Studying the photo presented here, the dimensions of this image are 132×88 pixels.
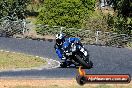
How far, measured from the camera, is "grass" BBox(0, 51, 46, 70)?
2147 centimetres

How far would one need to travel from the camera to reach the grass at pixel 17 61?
21473 mm

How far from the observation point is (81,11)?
35.7m

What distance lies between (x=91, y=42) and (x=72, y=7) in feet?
13.4

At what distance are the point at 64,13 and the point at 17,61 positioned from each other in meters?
13.3

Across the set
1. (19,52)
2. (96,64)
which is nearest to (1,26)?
(19,52)

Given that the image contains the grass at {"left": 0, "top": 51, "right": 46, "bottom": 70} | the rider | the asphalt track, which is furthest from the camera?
the grass at {"left": 0, "top": 51, "right": 46, "bottom": 70}

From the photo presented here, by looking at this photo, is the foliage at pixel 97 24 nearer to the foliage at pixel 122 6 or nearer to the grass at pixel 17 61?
the foliage at pixel 122 6

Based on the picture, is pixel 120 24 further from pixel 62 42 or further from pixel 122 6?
pixel 62 42

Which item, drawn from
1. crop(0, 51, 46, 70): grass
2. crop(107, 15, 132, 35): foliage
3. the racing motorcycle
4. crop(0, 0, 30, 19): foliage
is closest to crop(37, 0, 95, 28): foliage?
crop(107, 15, 132, 35): foliage

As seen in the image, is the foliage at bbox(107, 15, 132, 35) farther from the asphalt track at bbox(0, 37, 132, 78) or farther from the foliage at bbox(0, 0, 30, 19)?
the foliage at bbox(0, 0, 30, 19)

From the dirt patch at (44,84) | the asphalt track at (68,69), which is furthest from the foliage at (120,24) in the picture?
the dirt patch at (44,84)

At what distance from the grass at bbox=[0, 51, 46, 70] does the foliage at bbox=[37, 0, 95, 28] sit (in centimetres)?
991

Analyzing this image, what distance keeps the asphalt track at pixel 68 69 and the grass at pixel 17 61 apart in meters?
1.40

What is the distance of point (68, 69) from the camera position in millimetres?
20812
